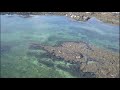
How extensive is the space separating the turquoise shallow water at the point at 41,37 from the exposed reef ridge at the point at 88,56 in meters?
0.52

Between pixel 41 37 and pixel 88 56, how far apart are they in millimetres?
4166

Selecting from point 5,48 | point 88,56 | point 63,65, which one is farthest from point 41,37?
point 88,56

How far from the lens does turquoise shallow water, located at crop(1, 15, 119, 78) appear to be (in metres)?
10.3

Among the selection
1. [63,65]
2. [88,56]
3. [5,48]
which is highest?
[88,56]

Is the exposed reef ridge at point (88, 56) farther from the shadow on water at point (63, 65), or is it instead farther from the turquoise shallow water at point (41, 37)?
the turquoise shallow water at point (41, 37)

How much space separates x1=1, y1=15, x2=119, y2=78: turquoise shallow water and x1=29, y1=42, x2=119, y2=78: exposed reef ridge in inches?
20.4

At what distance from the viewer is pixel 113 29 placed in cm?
1415

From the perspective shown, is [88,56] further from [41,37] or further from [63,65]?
[41,37]

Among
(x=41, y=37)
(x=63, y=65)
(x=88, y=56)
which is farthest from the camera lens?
(x=41, y=37)

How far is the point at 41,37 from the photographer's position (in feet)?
45.5

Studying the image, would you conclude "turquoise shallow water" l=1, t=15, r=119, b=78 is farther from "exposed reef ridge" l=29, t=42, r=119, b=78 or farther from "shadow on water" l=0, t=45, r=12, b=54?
"exposed reef ridge" l=29, t=42, r=119, b=78

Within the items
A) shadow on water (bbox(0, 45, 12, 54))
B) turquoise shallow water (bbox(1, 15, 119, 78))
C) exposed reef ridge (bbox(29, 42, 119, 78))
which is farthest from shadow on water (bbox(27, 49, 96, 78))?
shadow on water (bbox(0, 45, 12, 54))

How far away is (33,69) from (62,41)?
343 cm
